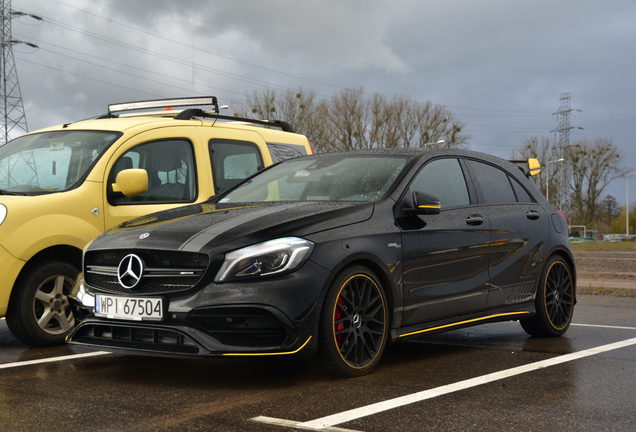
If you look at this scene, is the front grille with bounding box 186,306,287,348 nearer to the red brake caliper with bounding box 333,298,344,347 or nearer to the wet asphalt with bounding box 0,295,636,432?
the wet asphalt with bounding box 0,295,636,432

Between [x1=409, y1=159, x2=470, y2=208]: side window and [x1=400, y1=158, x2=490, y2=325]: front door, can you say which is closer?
[x1=400, y1=158, x2=490, y2=325]: front door

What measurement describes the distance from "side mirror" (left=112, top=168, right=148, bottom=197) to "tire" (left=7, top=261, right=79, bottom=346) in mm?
795

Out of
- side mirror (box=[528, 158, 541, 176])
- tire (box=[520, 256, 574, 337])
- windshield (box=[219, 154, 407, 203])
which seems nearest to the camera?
windshield (box=[219, 154, 407, 203])

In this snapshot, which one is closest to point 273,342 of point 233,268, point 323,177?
point 233,268

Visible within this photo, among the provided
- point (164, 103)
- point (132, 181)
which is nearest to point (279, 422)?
point (132, 181)

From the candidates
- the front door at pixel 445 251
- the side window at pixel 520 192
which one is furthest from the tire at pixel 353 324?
the side window at pixel 520 192

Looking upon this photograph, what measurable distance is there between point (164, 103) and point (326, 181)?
3.69m

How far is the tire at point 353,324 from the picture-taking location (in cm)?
507

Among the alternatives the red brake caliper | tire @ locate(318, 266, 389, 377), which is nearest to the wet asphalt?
tire @ locate(318, 266, 389, 377)

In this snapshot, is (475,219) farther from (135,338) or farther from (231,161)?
(231,161)

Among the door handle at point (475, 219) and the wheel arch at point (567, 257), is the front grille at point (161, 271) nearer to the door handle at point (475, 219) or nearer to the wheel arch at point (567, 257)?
the door handle at point (475, 219)

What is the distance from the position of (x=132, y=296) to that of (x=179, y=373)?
0.73 meters

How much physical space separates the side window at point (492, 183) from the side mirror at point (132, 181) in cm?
274

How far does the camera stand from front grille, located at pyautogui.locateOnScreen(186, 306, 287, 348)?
15.9 ft
